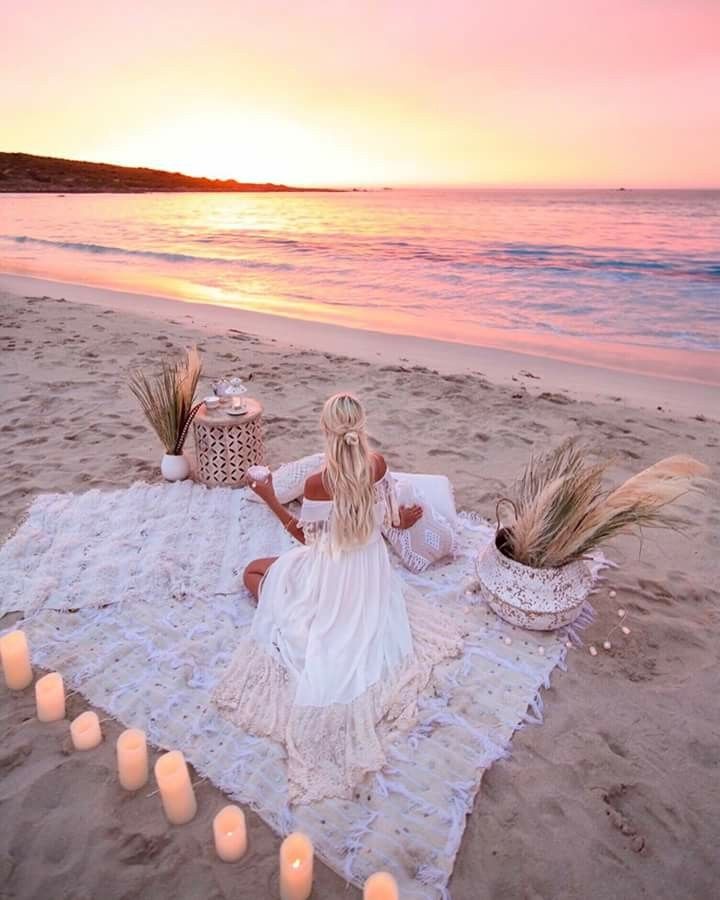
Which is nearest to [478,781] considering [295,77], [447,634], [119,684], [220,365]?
[447,634]

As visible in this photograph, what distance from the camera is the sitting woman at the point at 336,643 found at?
1.77 metres

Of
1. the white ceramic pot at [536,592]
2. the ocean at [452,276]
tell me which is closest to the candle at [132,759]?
the white ceramic pot at [536,592]

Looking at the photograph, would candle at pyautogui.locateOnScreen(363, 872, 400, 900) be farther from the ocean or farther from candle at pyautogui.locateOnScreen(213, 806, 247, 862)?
the ocean

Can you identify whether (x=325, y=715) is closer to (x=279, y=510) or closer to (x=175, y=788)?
(x=175, y=788)

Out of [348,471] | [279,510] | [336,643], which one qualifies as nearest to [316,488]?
[348,471]

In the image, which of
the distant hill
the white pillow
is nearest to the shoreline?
the white pillow

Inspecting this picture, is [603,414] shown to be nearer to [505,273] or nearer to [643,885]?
[643,885]

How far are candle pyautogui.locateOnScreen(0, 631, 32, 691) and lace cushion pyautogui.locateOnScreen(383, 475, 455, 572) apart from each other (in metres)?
1.61

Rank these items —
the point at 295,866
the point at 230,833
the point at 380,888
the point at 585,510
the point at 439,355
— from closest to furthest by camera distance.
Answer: the point at 380,888
the point at 295,866
the point at 230,833
the point at 585,510
the point at 439,355

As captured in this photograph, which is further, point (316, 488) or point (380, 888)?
point (316, 488)

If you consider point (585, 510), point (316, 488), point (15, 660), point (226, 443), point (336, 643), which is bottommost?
point (15, 660)

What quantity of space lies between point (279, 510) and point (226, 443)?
1119 mm

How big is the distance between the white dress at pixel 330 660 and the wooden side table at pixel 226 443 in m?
1.23

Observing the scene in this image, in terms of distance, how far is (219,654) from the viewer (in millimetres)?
2209
